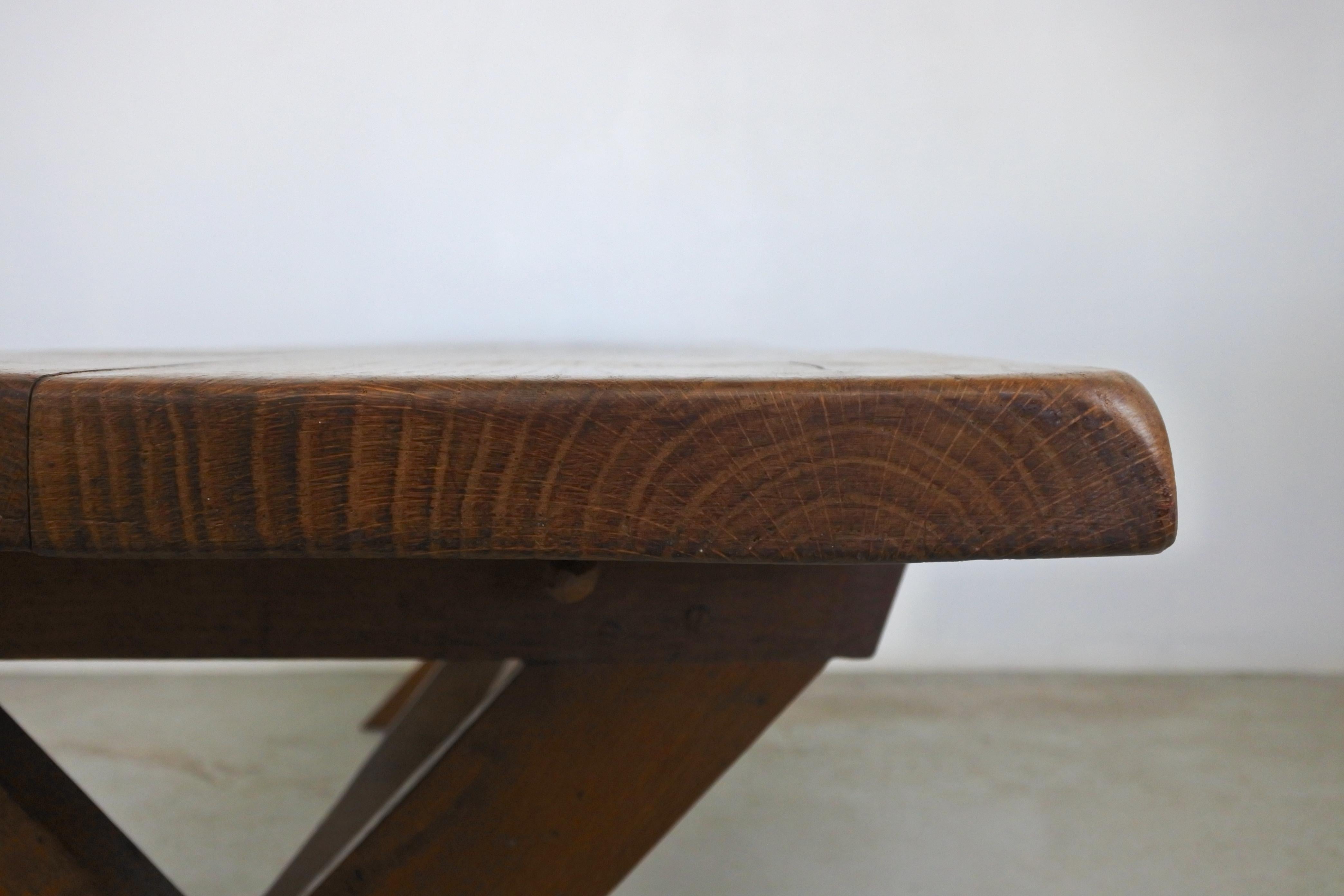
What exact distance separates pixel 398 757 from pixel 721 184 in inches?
50.6

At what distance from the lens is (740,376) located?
386 mm

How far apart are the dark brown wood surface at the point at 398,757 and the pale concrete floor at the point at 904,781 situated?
0.17m

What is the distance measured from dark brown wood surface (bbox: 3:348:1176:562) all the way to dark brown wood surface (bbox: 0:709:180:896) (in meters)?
0.22

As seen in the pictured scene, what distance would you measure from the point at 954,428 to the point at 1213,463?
79.3 inches

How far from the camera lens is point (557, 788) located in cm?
59

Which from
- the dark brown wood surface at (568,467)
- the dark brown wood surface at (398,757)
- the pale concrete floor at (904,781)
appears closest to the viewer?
the dark brown wood surface at (568,467)

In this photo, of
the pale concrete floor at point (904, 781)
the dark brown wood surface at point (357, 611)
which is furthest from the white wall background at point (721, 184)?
the dark brown wood surface at point (357, 611)

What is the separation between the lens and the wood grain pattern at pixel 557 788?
1.88ft

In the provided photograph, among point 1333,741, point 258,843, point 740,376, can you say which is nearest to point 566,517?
point 740,376

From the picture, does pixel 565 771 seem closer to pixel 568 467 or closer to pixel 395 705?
pixel 568 467

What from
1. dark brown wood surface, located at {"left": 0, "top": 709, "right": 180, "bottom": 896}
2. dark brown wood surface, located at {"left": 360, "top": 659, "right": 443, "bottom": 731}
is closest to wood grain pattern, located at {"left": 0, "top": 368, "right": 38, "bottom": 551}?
dark brown wood surface, located at {"left": 0, "top": 709, "right": 180, "bottom": 896}

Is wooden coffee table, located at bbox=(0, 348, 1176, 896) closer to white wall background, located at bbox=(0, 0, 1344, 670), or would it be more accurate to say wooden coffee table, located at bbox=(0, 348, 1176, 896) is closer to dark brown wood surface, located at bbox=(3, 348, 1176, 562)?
dark brown wood surface, located at bbox=(3, 348, 1176, 562)

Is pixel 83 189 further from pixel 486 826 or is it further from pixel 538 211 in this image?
pixel 486 826

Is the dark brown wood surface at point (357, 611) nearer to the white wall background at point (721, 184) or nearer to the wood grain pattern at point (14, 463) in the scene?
the wood grain pattern at point (14, 463)
